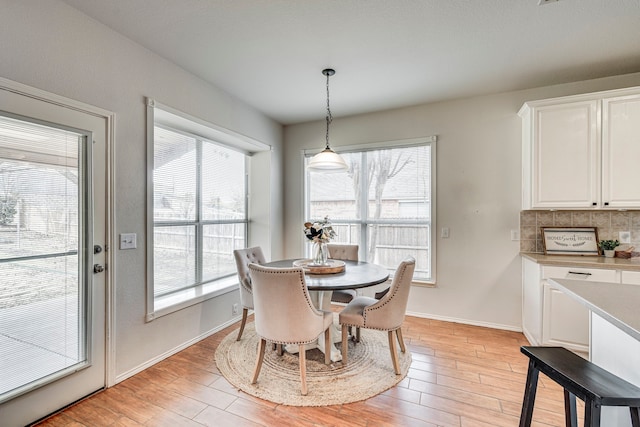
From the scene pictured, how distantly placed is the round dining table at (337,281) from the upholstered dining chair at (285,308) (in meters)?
0.17

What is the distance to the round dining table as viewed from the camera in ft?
7.22

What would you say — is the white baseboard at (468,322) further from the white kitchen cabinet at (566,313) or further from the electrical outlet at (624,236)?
the electrical outlet at (624,236)

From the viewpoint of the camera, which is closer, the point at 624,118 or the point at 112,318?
the point at 112,318

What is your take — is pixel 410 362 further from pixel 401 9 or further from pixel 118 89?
pixel 118 89

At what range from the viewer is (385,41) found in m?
2.35

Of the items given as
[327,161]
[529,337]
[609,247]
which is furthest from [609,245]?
[327,161]

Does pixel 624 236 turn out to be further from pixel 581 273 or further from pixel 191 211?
pixel 191 211

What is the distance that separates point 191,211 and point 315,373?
7.23 ft

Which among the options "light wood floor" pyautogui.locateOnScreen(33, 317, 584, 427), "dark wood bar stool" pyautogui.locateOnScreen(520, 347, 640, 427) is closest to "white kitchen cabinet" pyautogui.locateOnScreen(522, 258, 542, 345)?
"light wood floor" pyautogui.locateOnScreen(33, 317, 584, 427)

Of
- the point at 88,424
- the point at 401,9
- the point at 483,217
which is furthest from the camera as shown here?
the point at 483,217

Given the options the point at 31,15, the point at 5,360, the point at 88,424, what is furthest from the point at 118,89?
the point at 88,424

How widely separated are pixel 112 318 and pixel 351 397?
6.05 ft

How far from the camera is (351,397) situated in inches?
80.9

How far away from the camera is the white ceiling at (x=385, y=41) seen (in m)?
1.98
